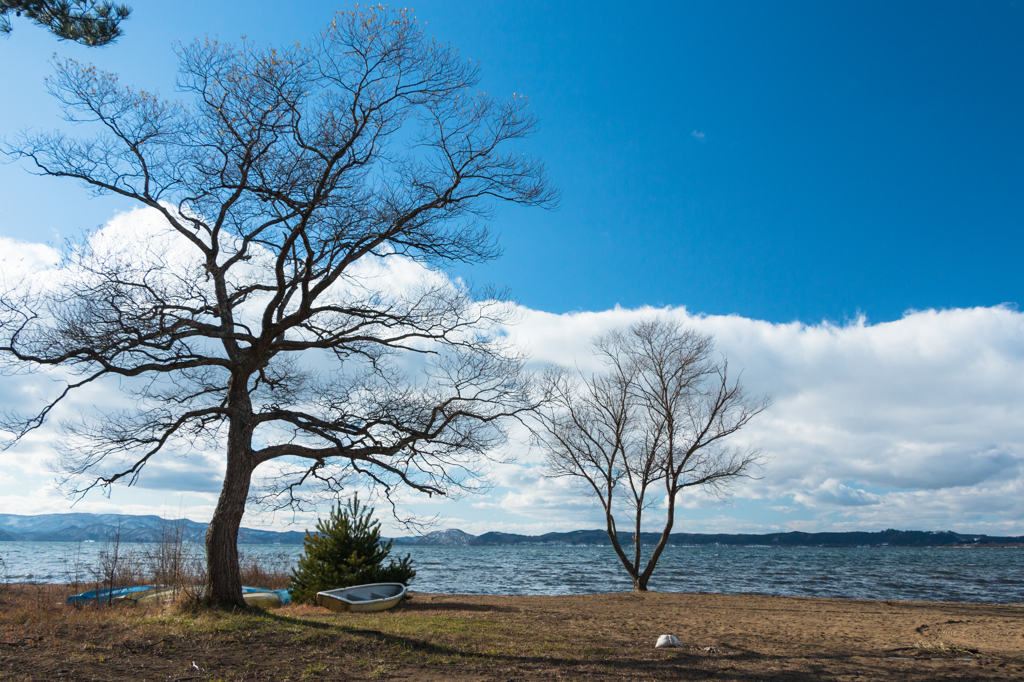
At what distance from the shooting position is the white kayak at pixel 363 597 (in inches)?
512

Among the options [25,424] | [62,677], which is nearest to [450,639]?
[62,677]

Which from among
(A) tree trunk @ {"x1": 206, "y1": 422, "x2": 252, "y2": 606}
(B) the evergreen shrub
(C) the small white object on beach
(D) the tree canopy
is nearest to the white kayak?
(B) the evergreen shrub

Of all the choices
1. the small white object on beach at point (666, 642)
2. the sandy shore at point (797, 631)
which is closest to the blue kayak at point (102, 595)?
the sandy shore at point (797, 631)

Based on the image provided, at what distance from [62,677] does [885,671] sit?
897 centimetres

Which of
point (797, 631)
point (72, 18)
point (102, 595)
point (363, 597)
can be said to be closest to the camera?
point (72, 18)

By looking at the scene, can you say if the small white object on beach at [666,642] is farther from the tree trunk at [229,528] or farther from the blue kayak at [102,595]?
the blue kayak at [102,595]

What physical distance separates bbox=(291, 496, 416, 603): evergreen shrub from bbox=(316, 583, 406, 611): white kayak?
51 cm

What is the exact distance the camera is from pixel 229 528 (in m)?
9.27

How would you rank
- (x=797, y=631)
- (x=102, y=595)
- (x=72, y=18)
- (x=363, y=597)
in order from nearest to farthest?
(x=72, y=18), (x=797, y=631), (x=102, y=595), (x=363, y=597)

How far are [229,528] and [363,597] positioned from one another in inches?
229

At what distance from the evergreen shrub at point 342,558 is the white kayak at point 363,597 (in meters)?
0.51

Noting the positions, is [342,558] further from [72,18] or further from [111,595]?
[72,18]

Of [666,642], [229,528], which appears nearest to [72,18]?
[229,528]

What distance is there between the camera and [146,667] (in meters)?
5.96
